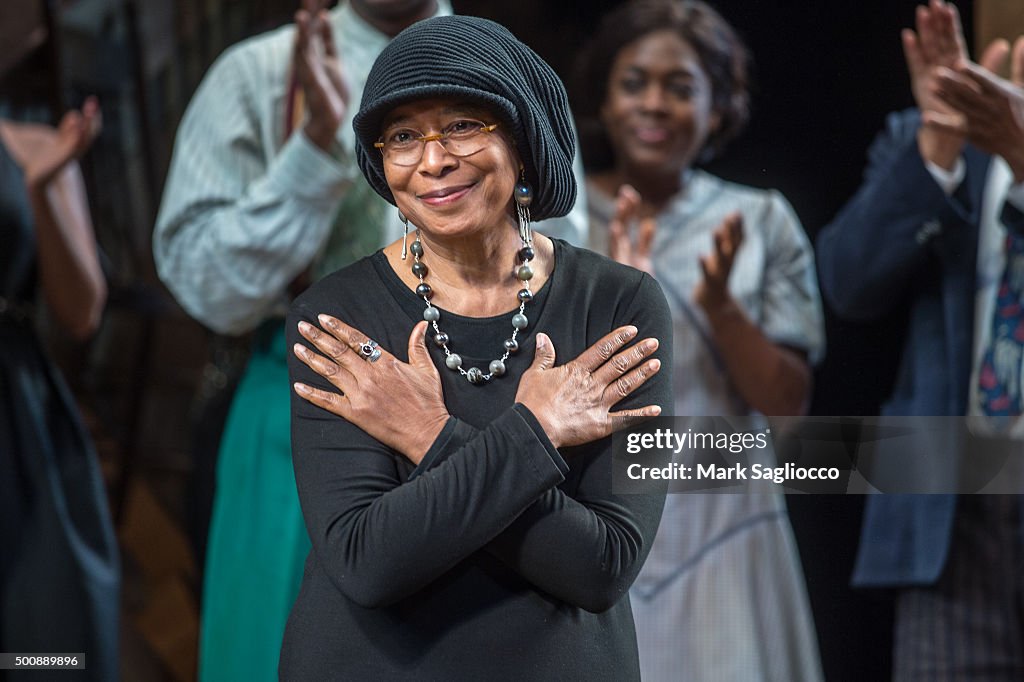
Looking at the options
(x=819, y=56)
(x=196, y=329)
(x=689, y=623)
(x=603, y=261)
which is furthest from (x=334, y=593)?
(x=196, y=329)

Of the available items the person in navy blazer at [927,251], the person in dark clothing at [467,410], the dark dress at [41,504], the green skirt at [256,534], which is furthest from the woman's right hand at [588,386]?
the dark dress at [41,504]

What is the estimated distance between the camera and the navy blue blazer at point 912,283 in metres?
2.21

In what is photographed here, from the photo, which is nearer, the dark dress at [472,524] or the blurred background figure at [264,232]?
the dark dress at [472,524]

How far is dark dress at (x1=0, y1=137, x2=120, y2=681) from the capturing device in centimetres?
245

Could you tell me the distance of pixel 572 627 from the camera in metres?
1.54

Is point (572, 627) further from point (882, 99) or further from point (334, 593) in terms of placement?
point (882, 99)

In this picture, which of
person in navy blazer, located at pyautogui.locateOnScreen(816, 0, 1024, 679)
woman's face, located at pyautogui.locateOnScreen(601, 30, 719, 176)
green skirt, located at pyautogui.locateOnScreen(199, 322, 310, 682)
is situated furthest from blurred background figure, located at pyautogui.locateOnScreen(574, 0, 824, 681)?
green skirt, located at pyautogui.locateOnScreen(199, 322, 310, 682)

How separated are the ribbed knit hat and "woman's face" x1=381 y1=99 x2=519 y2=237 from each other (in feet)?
0.08

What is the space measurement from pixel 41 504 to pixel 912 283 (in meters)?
1.76

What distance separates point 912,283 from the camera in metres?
2.34

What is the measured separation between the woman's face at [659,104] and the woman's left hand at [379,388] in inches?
40.8

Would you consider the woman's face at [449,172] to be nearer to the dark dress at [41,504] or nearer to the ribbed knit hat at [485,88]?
the ribbed knit hat at [485,88]

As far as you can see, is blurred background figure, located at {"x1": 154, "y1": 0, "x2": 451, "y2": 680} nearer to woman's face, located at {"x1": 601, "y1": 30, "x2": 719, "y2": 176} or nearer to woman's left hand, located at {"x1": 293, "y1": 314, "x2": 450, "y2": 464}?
woman's face, located at {"x1": 601, "y1": 30, "x2": 719, "y2": 176}

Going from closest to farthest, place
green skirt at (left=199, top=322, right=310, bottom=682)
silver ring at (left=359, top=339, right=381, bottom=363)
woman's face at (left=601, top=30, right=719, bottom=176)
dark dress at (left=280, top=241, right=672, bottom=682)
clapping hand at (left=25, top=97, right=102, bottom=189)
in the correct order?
dark dress at (left=280, top=241, right=672, bottom=682)
silver ring at (left=359, top=339, right=381, bottom=363)
green skirt at (left=199, top=322, right=310, bottom=682)
woman's face at (left=601, top=30, right=719, bottom=176)
clapping hand at (left=25, top=97, right=102, bottom=189)
